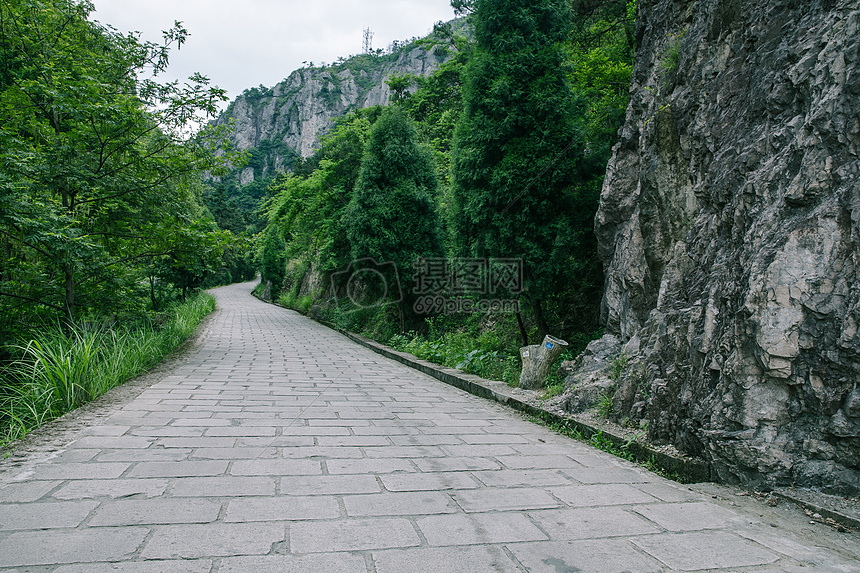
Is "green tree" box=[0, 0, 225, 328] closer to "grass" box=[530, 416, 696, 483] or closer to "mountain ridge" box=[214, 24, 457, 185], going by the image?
"grass" box=[530, 416, 696, 483]

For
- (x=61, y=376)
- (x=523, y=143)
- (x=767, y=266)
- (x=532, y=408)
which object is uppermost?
(x=523, y=143)

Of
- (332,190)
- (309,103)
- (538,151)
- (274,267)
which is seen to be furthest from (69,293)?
(309,103)

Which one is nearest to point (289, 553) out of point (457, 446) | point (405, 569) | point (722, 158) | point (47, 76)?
point (405, 569)

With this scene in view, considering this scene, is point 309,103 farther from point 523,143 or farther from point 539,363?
point 539,363

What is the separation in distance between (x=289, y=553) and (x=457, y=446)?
2.05 metres

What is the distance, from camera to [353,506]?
8.66ft

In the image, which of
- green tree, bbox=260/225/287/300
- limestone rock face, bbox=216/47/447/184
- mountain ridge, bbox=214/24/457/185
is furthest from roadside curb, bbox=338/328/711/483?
limestone rock face, bbox=216/47/447/184

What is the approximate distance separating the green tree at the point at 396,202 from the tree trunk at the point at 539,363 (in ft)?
21.5

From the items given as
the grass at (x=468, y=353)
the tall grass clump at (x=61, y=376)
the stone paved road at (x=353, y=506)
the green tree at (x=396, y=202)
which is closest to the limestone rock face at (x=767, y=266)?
the stone paved road at (x=353, y=506)

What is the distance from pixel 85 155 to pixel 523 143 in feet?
22.9

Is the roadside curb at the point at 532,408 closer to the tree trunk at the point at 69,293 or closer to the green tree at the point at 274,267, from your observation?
the tree trunk at the point at 69,293

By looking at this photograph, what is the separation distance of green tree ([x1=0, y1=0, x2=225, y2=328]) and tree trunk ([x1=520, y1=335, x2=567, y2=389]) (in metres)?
6.24

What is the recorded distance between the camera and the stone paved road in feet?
6.88

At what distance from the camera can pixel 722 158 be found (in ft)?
12.4
